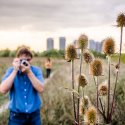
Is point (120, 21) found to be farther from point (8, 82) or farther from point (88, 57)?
point (8, 82)

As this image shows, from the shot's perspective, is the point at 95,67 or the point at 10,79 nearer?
the point at 95,67

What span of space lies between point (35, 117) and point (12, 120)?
348mm

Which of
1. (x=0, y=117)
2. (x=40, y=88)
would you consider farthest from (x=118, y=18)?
(x=0, y=117)

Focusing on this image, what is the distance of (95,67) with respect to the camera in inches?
109

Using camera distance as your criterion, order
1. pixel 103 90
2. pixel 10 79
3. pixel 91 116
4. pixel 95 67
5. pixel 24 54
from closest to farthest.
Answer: pixel 91 116 → pixel 95 67 → pixel 103 90 → pixel 10 79 → pixel 24 54

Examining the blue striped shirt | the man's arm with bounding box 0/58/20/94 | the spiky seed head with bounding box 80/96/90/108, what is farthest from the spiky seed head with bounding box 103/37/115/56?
the blue striped shirt

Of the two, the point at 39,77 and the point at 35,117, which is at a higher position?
the point at 39,77

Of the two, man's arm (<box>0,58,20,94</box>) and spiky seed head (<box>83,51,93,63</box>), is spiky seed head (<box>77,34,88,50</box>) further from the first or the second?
man's arm (<box>0,58,20,94</box>)

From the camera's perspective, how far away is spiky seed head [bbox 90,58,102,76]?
108 inches

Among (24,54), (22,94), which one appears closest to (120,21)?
(24,54)

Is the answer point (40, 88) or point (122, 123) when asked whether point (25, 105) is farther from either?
point (122, 123)

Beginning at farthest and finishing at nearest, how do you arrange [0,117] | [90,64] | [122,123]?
[0,117] < [122,123] < [90,64]

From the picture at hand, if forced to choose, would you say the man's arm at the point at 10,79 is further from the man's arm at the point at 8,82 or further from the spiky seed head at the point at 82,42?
the spiky seed head at the point at 82,42

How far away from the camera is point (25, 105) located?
24.9 ft
